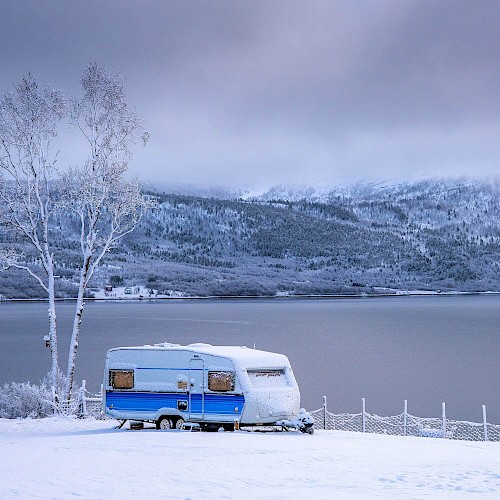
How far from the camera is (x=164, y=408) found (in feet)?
78.6

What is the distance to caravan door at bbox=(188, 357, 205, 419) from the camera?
23.5m

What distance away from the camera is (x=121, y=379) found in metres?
24.8

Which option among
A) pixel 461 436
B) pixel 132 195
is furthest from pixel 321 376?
pixel 132 195

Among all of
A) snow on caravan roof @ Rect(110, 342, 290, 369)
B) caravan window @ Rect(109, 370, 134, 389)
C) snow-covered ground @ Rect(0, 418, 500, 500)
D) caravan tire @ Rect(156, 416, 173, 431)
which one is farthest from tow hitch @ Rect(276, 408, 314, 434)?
caravan window @ Rect(109, 370, 134, 389)

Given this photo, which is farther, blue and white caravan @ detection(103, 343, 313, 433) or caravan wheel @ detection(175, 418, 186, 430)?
caravan wheel @ detection(175, 418, 186, 430)

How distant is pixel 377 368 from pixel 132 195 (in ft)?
159

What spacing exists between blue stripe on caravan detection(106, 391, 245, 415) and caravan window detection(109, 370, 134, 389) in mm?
224

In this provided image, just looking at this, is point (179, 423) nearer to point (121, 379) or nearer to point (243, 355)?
point (121, 379)

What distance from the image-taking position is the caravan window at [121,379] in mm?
24578

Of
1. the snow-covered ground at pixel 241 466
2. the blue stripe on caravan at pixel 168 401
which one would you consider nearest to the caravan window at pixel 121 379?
the blue stripe on caravan at pixel 168 401

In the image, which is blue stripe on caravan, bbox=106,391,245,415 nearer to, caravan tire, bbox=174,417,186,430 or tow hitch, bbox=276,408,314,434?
caravan tire, bbox=174,417,186,430

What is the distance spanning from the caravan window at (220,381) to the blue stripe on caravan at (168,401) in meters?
0.21

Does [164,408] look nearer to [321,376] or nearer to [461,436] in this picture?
[461,436]

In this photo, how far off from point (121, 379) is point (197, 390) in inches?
112
